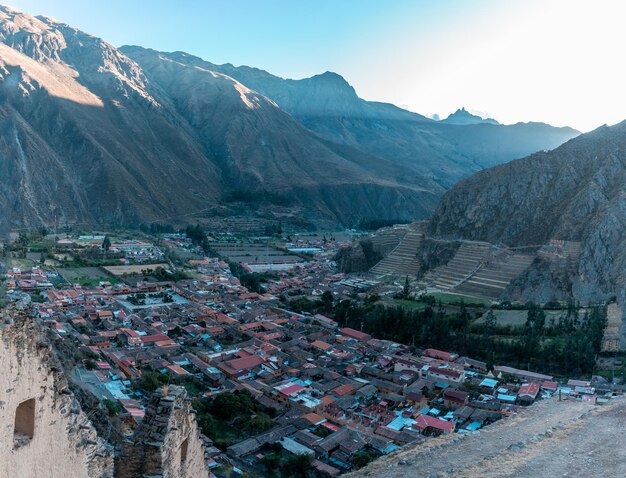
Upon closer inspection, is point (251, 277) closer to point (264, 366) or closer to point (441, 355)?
point (264, 366)

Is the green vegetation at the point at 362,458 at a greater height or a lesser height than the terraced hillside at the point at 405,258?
lesser

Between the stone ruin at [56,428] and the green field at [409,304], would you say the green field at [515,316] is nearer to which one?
the green field at [409,304]

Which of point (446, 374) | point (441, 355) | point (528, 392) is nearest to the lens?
point (528, 392)

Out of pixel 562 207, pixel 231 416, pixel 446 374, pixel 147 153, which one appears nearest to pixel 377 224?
pixel 562 207

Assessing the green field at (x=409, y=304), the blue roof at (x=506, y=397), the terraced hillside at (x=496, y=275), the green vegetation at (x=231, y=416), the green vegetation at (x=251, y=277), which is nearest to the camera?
the green vegetation at (x=231, y=416)

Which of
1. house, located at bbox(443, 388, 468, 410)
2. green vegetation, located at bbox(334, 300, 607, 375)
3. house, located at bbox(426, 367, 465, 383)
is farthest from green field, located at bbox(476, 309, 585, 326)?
house, located at bbox(443, 388, 468, 410)

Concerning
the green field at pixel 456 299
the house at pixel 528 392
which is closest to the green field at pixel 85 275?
the green field at pixel 456 299

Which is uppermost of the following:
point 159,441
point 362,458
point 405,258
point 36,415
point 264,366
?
point 36,415
